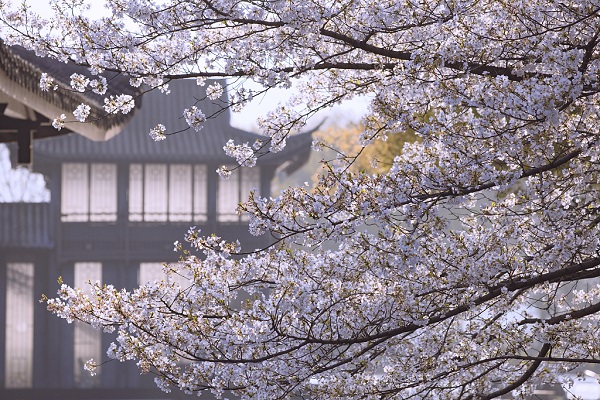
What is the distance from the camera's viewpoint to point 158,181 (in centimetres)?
2423

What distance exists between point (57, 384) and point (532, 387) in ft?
61.0

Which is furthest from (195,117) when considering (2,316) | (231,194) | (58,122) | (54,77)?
(2,316)

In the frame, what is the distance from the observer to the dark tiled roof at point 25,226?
22944 mm

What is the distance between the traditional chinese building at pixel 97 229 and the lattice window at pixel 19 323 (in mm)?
27

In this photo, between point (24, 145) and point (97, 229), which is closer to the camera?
point (24, 145)

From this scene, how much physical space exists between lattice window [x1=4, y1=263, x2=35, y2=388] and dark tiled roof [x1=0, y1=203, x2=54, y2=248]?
0.87 m

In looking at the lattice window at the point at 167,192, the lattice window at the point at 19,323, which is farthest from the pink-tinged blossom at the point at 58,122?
the lattice window at the point at 19,323

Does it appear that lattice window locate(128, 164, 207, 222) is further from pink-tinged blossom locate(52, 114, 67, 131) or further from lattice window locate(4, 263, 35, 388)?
pink-tinged blossom locate(52, 114, 67, 131)

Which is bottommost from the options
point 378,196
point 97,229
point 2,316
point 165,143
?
point 378,196

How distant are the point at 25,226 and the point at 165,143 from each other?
4305 millimetres

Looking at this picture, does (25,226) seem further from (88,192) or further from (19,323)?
(19,323)

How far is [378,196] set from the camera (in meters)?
4.68

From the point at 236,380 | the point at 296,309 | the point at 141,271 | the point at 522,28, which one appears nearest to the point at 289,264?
the point at 296,309

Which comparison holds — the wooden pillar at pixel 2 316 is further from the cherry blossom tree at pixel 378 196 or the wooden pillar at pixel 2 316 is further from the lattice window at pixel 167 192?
the cherry blossom tree at pixel 378 196
